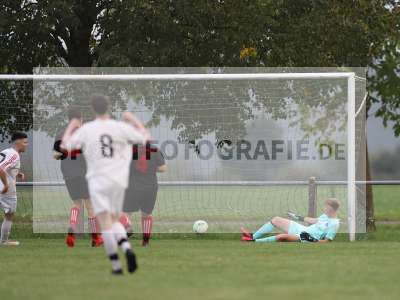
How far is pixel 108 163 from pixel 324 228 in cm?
729

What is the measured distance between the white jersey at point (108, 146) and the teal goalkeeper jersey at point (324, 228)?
22.8 ft

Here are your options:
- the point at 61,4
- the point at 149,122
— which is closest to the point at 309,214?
the point at 149,122

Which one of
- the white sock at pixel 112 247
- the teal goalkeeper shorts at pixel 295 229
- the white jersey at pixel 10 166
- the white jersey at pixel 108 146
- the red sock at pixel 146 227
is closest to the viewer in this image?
the white sock at pixel 112 247

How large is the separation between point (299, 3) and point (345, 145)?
4141 millimetres

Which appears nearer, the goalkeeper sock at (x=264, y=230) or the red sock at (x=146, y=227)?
the red sock at (x=146, y=227)

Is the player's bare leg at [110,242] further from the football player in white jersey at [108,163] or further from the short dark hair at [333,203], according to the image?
the short dark hair at [333,203]

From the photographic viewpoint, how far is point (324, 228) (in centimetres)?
1827

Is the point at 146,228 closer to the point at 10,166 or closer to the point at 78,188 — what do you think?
the point at 78,188

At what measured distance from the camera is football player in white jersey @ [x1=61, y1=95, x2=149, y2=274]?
464 inches

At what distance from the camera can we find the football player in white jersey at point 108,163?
38.6 ft

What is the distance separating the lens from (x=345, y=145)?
1962 centimetres

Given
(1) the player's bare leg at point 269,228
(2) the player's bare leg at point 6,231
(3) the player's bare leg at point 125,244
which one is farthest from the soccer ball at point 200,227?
(3) the player's bare leg at point 125,244

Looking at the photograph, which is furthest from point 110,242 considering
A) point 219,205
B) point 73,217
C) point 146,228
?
point 219,205

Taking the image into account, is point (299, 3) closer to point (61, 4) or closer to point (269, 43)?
point (269, 43)
